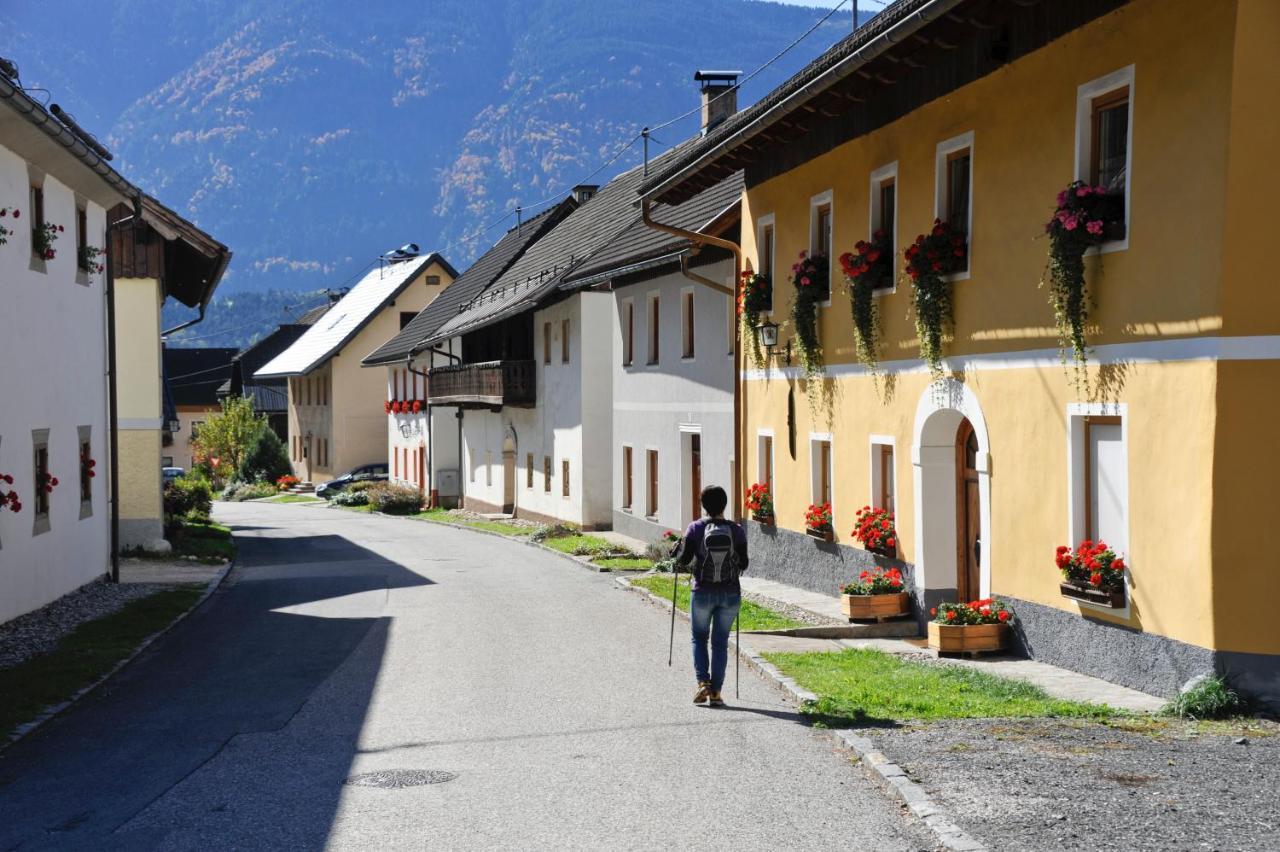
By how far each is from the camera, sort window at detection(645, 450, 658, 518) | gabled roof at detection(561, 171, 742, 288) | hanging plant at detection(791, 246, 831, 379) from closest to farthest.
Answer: hanging plant at detection(791, 246, 831, 379) → gabled roof at detection(561, 171, 742, 288) → window at detection(645, 450, 658, 518)

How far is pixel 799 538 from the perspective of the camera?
20359mm

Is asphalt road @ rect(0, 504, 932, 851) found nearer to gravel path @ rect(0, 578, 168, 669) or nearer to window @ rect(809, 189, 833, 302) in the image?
gravel path @ rect(0, 578, 168, 669)

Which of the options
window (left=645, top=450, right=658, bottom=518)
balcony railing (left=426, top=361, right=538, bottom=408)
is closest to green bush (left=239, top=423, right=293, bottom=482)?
balcony railing (left=426, top=361, right=538, bottom=408)

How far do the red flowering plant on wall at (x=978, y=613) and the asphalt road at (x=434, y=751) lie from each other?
2.22 m

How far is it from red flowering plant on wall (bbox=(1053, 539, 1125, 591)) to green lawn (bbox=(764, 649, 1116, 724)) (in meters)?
1.01

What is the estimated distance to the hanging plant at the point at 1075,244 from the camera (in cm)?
1178

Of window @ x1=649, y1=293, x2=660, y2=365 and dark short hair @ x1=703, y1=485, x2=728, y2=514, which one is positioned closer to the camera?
dark short hair @ x1=703, y1=485, x2=728, y2=514

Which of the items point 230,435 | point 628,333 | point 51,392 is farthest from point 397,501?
point 51,392

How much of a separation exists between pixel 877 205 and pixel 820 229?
2148 millimetres

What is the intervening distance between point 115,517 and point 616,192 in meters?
21.4

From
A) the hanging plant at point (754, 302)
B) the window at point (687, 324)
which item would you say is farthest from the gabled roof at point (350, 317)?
the hanging plant at point (754, 302)

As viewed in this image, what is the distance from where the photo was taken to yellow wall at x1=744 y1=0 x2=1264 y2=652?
34.2ft

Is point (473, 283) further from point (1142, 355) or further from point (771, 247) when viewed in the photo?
point (1142, 355)

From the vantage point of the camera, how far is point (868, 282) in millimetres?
17125
